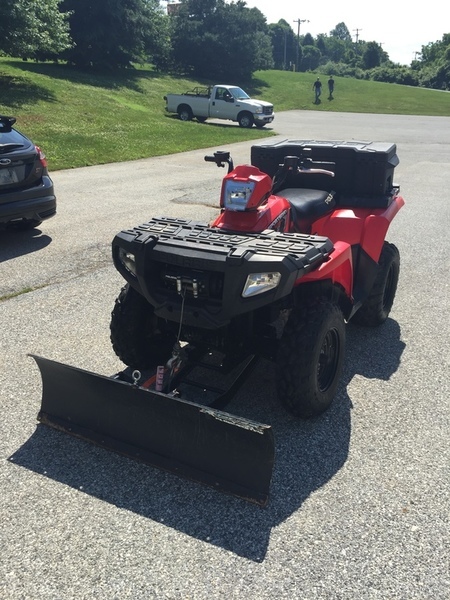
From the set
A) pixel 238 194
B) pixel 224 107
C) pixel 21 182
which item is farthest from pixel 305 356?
pixel 224 107

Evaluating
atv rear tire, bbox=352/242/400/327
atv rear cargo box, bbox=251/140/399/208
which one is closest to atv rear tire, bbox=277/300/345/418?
atv rear tire, bbox=352/242/400/327

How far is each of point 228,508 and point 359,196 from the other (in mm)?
2972

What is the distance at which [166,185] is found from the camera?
39.2 feet

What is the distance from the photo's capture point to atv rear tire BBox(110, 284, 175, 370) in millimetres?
3775

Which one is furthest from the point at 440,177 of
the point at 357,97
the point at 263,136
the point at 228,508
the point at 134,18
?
the point at 357,97

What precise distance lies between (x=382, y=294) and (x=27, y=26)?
64.5ft

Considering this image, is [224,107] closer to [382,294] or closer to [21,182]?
[21,182]

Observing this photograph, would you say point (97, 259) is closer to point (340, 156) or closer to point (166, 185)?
point (340, 156)

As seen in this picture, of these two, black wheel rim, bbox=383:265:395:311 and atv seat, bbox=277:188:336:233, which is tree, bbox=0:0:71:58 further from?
black wheel rim, bbox=383:265:395:311

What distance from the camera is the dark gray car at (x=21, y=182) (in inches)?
268

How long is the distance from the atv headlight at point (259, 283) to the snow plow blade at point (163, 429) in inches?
25.8

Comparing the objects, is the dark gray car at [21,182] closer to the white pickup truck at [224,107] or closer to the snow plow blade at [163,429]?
the snow plow blade at [163,429]

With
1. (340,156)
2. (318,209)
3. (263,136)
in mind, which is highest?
(340,156)

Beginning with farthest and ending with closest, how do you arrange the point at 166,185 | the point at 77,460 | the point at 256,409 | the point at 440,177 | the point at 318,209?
the point at 440,177
the point at 166,185
the point at 318,209
the point at 256,409
the point at 77,460
